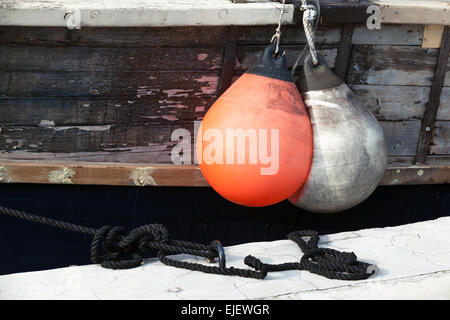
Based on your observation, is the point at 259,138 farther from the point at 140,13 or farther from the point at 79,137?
the point at 79,137

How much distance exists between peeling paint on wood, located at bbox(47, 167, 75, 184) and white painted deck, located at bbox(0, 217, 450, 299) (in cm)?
53

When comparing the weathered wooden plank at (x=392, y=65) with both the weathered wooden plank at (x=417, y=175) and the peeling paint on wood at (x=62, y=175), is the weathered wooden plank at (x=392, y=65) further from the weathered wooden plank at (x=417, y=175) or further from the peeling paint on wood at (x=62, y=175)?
the peeling paint on wood at (x=62, y=175)

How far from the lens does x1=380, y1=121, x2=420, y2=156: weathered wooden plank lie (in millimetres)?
3711

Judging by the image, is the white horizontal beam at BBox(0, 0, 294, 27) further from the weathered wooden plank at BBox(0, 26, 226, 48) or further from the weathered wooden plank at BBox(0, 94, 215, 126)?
the weathered wooden plank at BBox(0, 94, 215, 126)

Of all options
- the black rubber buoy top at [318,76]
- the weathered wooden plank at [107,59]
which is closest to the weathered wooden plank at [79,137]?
the weathered wooden plank at [107,59]

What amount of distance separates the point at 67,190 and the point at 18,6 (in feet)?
3.02

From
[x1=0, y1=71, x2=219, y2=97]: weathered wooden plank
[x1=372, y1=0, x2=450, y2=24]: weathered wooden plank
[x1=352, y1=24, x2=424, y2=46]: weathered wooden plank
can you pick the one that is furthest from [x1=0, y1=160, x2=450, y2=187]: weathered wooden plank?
[x1=372, y1=0, x2=450, y2=24]: weathered wooden plank

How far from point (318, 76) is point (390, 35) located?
1.84 ft

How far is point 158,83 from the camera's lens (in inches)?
130

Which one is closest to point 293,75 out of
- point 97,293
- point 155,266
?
point 155,266

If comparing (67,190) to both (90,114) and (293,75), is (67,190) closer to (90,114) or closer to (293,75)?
(90,114)

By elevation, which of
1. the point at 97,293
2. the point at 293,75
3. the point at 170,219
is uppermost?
the point at 293,75

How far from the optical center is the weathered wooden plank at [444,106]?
372 cm
